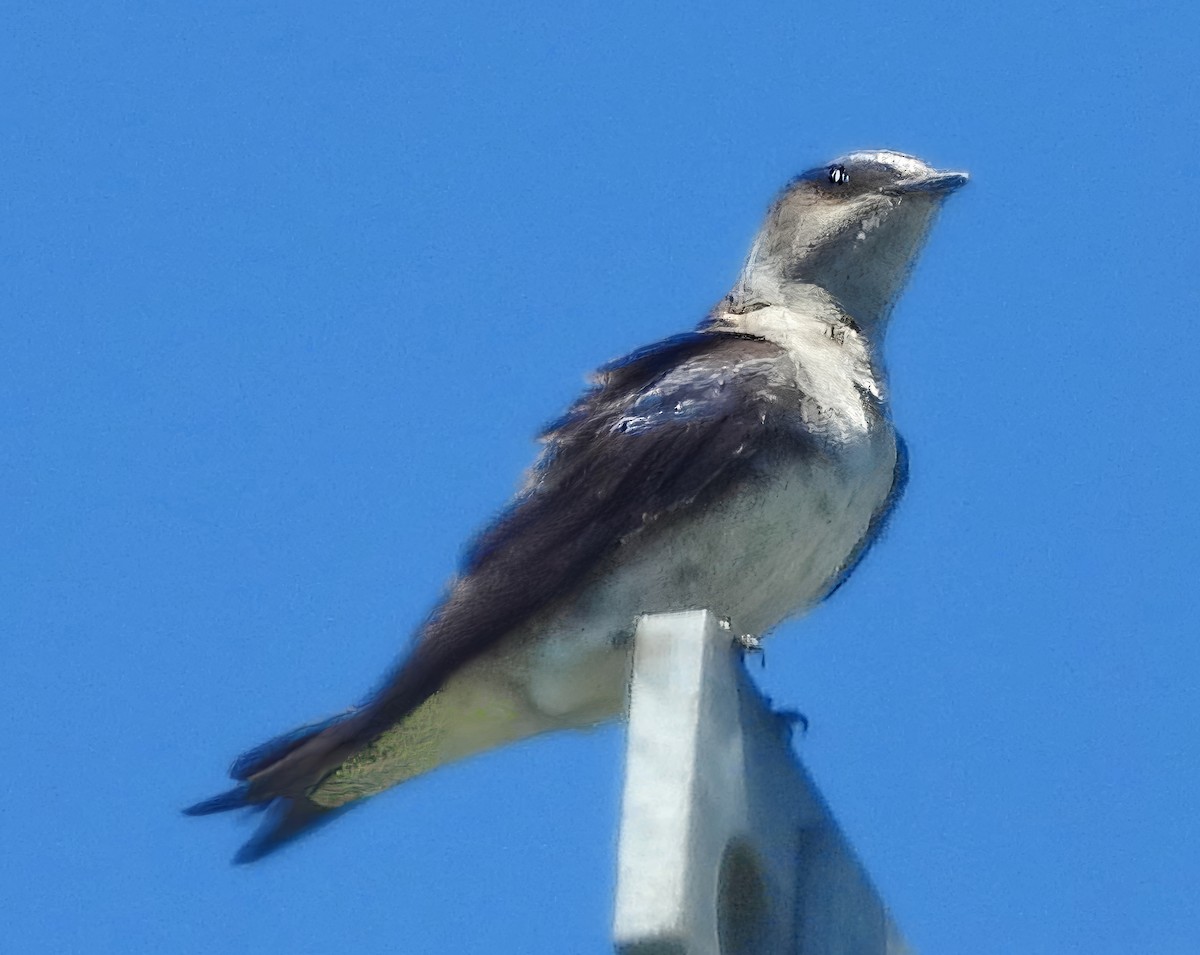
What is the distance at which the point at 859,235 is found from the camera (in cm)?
670

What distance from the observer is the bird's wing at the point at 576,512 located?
5.70 meters

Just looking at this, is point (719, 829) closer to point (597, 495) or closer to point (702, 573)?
point (702, 573)

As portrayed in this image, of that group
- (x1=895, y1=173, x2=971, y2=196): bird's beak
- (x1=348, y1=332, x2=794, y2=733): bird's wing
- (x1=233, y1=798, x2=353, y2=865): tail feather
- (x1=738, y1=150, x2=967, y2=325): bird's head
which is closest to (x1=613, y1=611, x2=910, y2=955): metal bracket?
(x1=348, y1=332, x2=794, y2=733): bird's wing

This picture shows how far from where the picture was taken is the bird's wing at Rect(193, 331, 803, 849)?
18.7 feet

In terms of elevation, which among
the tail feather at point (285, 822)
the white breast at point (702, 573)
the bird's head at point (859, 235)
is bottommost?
the tail feather at point (285, 822)

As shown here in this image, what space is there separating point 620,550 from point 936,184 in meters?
1.88

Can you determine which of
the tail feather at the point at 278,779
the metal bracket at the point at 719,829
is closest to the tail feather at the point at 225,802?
the tail feather at the point at 278,779

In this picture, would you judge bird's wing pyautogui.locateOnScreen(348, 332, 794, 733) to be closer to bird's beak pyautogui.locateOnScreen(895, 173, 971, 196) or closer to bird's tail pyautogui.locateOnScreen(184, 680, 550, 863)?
bird's tail pyautogui.locateOnScreen(184, 680, 550, 863)

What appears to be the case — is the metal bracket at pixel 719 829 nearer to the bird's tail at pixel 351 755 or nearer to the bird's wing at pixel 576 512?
the bird's wing at pixel 576 512

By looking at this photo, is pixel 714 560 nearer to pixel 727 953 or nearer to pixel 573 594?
pixel 573 594

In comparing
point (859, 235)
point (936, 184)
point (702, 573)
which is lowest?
point (702, 573)

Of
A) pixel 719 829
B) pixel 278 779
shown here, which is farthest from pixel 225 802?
pixel 719 829

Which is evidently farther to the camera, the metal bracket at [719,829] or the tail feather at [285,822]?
the tail feather at [285,822]

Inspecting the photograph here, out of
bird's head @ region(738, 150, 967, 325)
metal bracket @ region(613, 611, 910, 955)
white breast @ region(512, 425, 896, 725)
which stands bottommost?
metal bracket @ region(613, 611, 910, 955)
